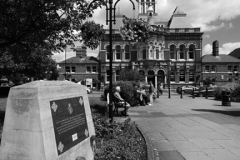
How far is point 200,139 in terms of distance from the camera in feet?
18.1

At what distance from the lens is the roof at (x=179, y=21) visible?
4328cm

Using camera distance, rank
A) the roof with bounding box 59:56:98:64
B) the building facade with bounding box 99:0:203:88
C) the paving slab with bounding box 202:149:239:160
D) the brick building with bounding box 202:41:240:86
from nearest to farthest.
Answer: the paving slab with bounding box 202:149:239:160 < the building facade with bounding box 99:0:203:88 < the brick building with bounding box 202:41:240:86 < the roof with bounding box 59:56:98:64

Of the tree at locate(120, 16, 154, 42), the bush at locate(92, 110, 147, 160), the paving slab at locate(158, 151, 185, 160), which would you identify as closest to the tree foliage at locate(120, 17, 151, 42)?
the tree at locate(120, 16, 154, 42)

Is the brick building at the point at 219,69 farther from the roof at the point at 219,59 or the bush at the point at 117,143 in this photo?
the bush at the point at 117,143

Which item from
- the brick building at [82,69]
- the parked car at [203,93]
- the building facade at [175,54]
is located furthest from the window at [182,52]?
the brick building at [82,69]

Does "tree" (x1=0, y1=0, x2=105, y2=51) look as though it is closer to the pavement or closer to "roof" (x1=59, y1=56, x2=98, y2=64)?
the pavement

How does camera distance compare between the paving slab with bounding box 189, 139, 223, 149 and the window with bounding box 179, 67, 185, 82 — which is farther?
the window with bounding box 179, 67, 185, 82

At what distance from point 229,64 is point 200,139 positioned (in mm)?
43093

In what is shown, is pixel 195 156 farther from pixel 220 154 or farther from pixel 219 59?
pixel 219 59

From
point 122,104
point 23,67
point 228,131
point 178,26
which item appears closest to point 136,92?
point 122,104

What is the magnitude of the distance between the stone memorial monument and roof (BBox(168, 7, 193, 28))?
43.7 m

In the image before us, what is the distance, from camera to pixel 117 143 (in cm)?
423

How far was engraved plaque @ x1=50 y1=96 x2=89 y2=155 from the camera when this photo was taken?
2.86 m

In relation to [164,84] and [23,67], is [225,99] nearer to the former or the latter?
[23,67]
